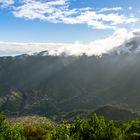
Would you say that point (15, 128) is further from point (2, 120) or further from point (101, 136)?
point (101, 136)

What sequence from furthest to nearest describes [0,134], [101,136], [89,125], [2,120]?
1. [89,125]
2. [101,136]
3. [2,120]
4. [0,134]

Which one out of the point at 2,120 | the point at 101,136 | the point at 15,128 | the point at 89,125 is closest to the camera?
the point at 15,128

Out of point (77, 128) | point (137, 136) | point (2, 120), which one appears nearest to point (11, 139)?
point (2, 120)

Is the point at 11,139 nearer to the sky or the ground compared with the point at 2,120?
nearer to the ground

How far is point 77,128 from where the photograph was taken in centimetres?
15688

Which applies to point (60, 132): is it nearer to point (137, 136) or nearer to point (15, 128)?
point (15, 128)

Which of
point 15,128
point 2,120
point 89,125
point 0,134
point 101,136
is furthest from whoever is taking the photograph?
point 89,125

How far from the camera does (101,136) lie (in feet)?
488

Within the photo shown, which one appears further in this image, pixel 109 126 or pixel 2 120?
pixel 109 126

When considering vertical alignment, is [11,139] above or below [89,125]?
below

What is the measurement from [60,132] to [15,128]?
1776cm

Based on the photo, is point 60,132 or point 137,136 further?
point 137,136

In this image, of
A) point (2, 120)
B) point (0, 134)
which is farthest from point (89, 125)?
point (0, 134)

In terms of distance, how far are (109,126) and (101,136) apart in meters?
6.69
